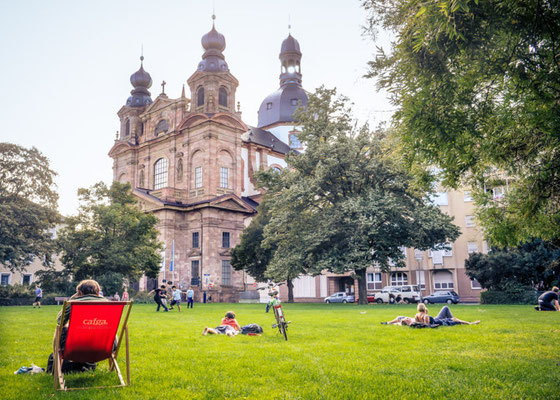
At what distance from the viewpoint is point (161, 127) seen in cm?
5838

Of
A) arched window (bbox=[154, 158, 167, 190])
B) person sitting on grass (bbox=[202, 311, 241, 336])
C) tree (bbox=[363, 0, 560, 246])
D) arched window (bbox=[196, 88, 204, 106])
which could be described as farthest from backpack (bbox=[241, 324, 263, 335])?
arched window (bbox=[154, 158, 167, 190])

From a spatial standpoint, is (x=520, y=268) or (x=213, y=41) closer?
(x=520, y=268)

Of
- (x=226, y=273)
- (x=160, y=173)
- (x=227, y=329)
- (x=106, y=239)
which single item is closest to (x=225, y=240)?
(x=226, y=273)

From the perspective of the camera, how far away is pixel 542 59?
7.25m

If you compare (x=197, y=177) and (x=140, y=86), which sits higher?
(x=140, y=86)

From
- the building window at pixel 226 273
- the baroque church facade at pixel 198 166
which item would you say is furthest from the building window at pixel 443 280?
the building window at pixel 226 273

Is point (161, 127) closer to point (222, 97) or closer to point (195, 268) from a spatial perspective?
point (222, 97)

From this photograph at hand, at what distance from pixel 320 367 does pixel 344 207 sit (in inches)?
884

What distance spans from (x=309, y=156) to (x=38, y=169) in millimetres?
21393

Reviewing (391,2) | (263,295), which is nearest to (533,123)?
(391,2)

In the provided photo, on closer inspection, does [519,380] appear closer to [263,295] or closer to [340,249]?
[340,249]

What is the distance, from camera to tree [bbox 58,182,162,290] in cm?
3625

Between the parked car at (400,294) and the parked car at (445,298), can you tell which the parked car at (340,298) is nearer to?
the parked car at (400,294)

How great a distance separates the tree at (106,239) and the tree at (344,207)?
37.8ft
